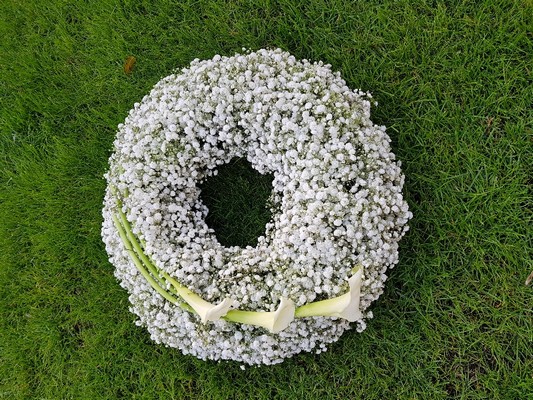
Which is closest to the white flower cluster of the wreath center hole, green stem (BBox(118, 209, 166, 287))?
green stem (BBox(118, 209, 166, 287))

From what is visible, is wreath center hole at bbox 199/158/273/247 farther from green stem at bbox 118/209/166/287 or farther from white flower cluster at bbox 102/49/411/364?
green stem at bbox 118/209/166/287

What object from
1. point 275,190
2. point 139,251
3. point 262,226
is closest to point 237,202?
point 262,226

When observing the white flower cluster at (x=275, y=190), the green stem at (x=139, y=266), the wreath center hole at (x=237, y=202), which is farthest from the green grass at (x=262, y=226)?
the green stem at (x=139, y=266)

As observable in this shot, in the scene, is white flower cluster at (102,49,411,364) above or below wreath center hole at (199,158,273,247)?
above

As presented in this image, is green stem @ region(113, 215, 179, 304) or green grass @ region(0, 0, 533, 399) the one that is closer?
green stem @ region(113, 215, 179, 304)

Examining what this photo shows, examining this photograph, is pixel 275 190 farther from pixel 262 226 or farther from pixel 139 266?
pixel 139 266

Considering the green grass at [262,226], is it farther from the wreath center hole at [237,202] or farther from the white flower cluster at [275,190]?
the white flower cluster at [275,190]
